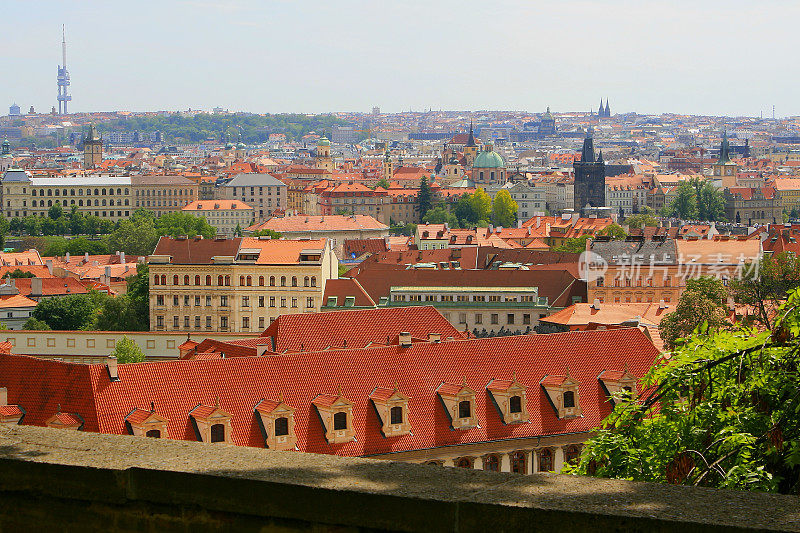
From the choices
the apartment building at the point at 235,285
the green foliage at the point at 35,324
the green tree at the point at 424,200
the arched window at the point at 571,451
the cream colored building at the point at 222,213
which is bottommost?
the cream colored building at the point at 222,213

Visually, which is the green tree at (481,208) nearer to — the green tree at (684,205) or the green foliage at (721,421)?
the green tree at (684,205)

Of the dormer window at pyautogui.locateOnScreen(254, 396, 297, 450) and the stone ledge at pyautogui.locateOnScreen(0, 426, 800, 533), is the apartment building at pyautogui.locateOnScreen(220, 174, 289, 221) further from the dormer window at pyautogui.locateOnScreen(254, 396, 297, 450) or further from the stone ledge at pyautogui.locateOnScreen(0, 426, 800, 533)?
the stone ledge at pyautogui.locateOnScreen(0, 426, 800, 533)

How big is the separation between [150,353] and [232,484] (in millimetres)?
45144

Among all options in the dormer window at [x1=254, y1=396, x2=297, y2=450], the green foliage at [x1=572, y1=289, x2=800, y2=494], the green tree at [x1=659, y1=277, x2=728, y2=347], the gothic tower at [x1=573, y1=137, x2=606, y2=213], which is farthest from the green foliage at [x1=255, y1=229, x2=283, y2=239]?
the green foliage at [x1=572, y1=289, x2=800, y2=494]

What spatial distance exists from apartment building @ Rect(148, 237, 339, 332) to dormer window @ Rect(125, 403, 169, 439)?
40.4 metres

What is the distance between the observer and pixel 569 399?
32.6 meters

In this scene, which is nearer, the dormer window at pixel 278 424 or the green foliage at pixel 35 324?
the dormer window at pixel 278 424

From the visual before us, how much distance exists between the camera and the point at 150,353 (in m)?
49.8

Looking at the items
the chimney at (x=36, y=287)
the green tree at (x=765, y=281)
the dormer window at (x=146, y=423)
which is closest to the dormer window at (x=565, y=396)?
the dormer window at (x=146, y=423)

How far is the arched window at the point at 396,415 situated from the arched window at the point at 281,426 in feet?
7.94

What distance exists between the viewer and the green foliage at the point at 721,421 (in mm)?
10680

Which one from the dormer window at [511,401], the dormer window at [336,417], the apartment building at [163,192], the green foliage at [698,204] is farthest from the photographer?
the apartment building at [163,192]

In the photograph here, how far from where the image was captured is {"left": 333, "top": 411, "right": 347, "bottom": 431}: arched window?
29828 millimetres

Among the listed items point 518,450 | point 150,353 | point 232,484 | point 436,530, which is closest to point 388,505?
point 436,530
